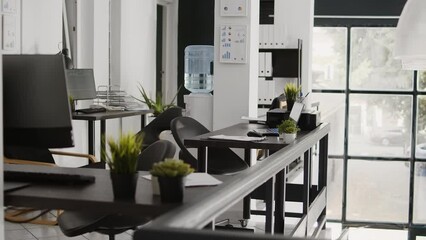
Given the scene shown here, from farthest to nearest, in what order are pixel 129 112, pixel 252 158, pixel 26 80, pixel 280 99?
pixel 129 112 < pixel 252 158 < pixel 280 99 < pixel 26 80

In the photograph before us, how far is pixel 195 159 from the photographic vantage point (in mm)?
5211

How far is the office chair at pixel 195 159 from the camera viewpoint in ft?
16.9

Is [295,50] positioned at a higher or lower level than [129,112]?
higher

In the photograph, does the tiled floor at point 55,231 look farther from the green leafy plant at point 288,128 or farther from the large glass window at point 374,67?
the large glass window at point 374,67

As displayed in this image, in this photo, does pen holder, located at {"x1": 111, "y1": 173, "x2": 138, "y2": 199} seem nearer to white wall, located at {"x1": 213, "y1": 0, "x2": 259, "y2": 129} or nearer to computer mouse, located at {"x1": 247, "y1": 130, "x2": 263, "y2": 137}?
computer mouse, located at {"x1": 247, "y1": 130, "x2": 263, "y2": 137}

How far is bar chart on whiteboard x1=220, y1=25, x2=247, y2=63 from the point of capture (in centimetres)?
673

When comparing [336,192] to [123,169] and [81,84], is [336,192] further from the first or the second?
[123,169]

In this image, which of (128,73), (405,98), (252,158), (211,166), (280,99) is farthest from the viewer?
(405,98)

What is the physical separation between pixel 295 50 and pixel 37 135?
7.37m

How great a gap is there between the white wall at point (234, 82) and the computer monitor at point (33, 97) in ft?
13.9

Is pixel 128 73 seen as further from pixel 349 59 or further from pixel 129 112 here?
pixel 349 59

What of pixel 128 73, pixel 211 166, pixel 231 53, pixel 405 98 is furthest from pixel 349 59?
pixel 211 166

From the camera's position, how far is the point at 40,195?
7.58 feet

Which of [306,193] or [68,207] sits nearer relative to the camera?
[68,207]
